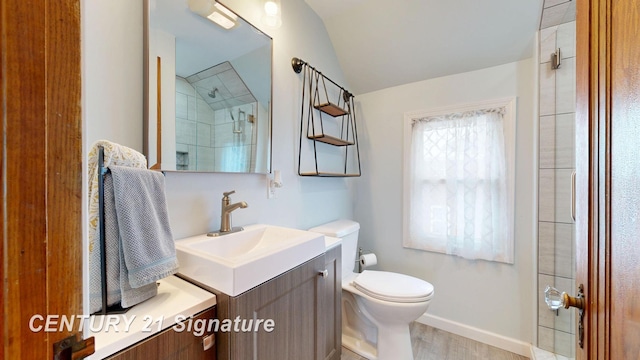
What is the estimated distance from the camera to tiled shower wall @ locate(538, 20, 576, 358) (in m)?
1.38

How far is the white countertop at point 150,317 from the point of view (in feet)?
1.79

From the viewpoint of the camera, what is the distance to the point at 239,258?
0.81 meters

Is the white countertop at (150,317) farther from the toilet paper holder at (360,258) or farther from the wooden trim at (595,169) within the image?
the toilet paper holder at (360,258)

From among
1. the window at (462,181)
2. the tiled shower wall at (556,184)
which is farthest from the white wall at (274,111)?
the tiled shower wall at (556,184)

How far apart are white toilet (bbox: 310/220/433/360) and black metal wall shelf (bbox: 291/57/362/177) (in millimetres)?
643

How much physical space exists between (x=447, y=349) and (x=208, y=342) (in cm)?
170

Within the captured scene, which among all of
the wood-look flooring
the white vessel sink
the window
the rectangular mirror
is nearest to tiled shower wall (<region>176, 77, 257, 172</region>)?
the rectangular mirror

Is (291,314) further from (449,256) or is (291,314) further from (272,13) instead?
(272,13)

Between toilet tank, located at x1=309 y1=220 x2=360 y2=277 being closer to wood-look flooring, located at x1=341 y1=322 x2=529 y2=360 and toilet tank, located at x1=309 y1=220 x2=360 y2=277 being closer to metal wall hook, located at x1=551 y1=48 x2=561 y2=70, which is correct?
wood-look flooring, located at x1=341 y1=322 x2=529 y2=360

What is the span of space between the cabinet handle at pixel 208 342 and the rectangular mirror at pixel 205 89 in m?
0.67

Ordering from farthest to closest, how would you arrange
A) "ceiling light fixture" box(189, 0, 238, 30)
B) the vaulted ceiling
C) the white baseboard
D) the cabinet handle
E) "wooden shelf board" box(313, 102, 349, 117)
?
"wooden shelf board" box(313, 102, 349, 117) → the white baseboard → the vaulted ceiling → "ceiling light fixture" box(189, 0, 238, 30) → the cabinet handle

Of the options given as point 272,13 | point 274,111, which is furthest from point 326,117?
point 272,13

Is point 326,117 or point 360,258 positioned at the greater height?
point 326,117

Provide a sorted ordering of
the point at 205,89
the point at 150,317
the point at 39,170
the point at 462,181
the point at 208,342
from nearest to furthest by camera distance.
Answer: the point at 39,170, the point at 150,317, the point at 208,342, the point at 205,89, the point at 462,181
